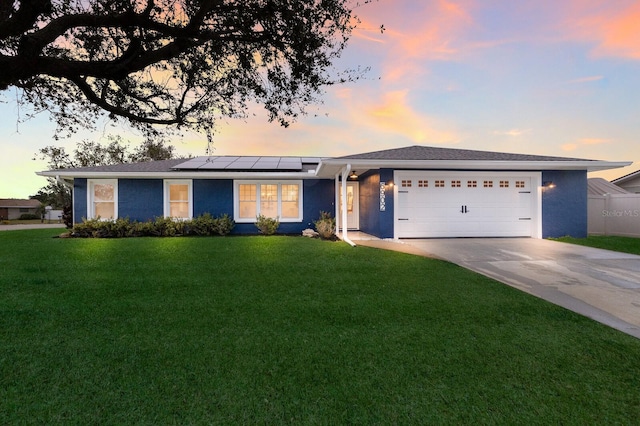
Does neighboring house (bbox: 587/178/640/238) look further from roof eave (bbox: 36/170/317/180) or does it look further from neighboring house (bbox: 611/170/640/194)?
roof eave (bbox: 36/170/317/180)

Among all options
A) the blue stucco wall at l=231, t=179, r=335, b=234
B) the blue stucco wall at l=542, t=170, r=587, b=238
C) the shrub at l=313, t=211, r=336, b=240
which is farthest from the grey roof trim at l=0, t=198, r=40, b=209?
the blue stucco wall at l=542, t=170, r=587, b=238

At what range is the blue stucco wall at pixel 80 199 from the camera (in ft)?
42.5

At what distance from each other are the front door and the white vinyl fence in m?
9.80

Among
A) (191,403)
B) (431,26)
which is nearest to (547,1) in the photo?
(431,26)

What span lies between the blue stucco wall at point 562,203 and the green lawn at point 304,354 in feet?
26.4

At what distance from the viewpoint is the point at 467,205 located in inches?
470

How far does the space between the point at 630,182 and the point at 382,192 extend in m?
18.7

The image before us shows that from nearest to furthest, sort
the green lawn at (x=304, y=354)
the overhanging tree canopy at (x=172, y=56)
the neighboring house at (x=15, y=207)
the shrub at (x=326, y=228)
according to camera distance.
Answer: the green lawn at (x=304, y=354) → the overhanging tree canopy at (x=172, y=56) → the shrub at (x=326, y=228) → the neighboring house at (x=15, y=207)

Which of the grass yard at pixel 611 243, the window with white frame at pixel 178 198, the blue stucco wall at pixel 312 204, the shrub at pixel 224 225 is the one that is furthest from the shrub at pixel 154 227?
the grass yard at pixel 611 243

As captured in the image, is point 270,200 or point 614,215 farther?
point 270,200

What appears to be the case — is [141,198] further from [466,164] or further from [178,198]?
[466,164]

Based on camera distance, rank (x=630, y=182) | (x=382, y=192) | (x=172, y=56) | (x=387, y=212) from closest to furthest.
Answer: (x=172, y=56)
(x=382, y=192)
(x=387, y=212)
(x=630, y=182)

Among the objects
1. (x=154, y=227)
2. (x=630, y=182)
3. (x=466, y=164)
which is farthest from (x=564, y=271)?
(x=630, y=182)

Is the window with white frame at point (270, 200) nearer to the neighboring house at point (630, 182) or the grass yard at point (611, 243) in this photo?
the grass yard at point (611, 243)
